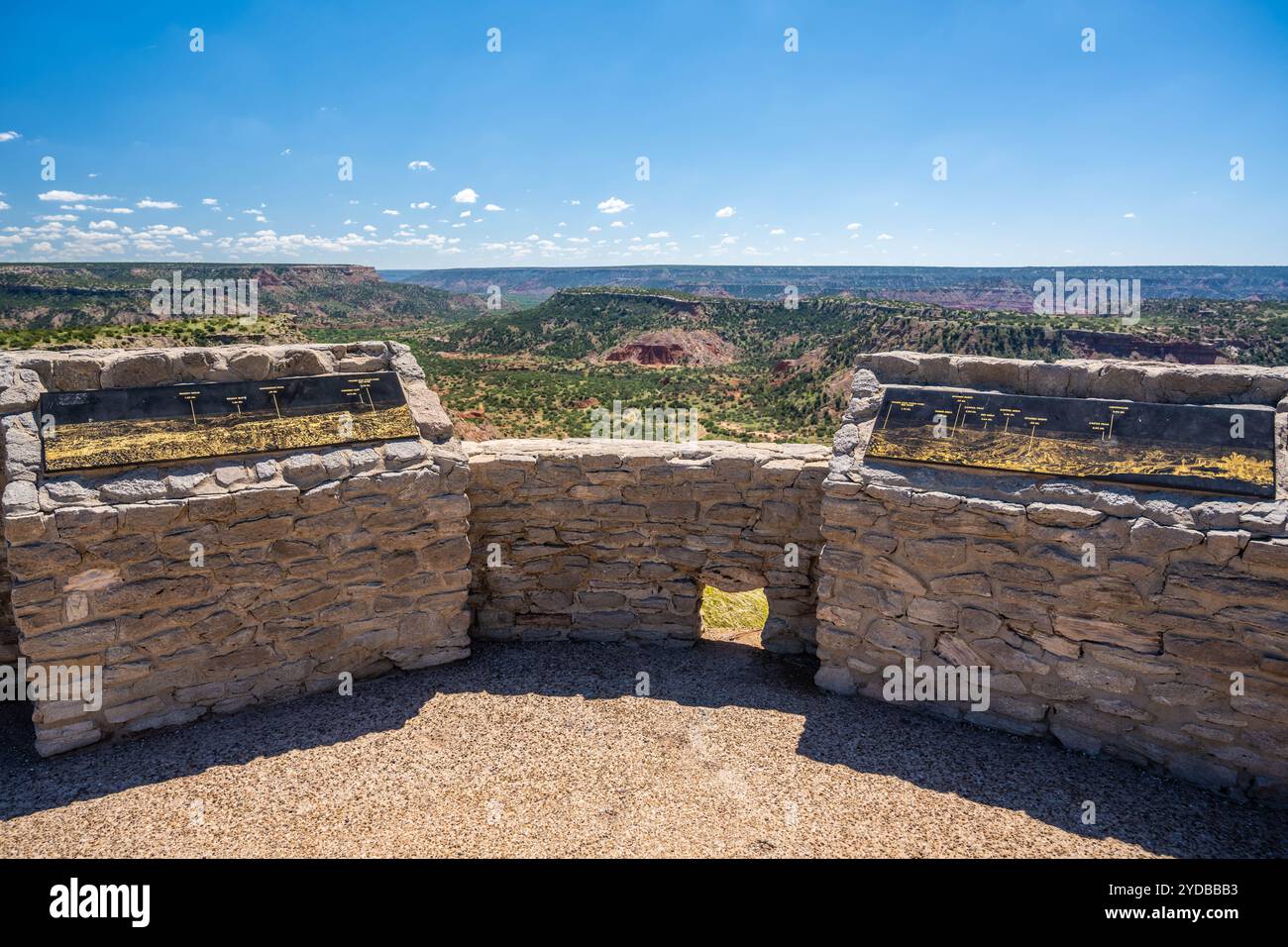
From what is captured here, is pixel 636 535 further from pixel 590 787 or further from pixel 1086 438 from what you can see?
pixel 1086 438

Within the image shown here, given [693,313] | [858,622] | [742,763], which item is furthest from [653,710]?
[693,313]

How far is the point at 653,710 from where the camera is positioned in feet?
19.1

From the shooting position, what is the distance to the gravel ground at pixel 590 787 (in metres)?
4.38

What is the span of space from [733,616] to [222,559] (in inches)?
210

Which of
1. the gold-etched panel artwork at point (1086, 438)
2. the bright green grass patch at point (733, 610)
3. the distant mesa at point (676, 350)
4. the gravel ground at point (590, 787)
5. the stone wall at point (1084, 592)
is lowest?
the gravel ground at point (590, 787)

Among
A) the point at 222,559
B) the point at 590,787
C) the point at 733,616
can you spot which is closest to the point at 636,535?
the point at 733,616

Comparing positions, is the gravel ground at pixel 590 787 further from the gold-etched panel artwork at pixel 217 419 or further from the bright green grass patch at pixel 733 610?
the gold-etched panel artwork at pixel 217 419

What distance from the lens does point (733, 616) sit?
8391mm

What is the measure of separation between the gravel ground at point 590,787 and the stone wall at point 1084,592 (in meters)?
0.32

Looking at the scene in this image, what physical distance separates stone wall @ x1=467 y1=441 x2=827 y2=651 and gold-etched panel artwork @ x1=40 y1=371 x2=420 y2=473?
1019 mm

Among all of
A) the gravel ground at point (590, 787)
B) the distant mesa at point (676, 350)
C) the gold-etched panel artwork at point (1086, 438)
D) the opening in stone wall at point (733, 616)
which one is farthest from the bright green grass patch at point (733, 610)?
the distant mesa at point (676, 350)

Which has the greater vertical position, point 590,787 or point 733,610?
point 733,610

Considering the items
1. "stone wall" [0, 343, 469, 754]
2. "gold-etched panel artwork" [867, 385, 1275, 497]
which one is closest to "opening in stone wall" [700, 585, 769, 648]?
"gold-etched panel artwork" [867, 385, 1275, 497]

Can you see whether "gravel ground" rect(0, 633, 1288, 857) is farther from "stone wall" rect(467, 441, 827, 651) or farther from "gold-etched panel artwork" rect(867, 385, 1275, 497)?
"gold-etched panel artwork" rect(867, 385, 1275, 497)
